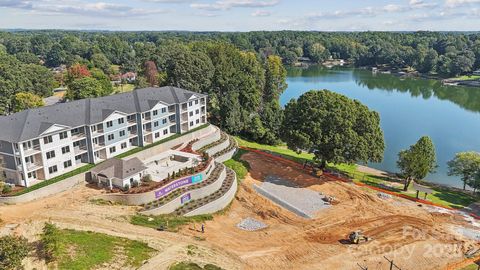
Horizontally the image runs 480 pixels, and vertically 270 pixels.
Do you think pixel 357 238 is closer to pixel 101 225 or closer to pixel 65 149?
pixel 101 225

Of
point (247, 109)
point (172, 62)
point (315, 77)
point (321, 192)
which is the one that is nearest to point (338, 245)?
point (321, 192)

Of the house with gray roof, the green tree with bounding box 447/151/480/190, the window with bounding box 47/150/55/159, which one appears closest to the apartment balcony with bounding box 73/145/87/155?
the house with gray roof

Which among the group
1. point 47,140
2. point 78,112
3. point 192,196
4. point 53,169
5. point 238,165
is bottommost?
point 238,165

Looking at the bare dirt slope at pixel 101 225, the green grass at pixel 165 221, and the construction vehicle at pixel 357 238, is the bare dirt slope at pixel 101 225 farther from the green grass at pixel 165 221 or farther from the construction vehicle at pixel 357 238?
the construction vehicle at pixel 357 238

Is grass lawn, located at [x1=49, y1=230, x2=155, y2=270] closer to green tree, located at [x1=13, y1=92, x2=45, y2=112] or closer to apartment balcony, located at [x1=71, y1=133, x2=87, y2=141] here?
apartment balcony, located at [x1=71, y1=133, x2=87, y2=141]

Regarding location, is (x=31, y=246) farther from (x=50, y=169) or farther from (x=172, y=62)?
(x=172, y=62)

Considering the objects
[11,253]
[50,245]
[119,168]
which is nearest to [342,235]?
[119,168]
